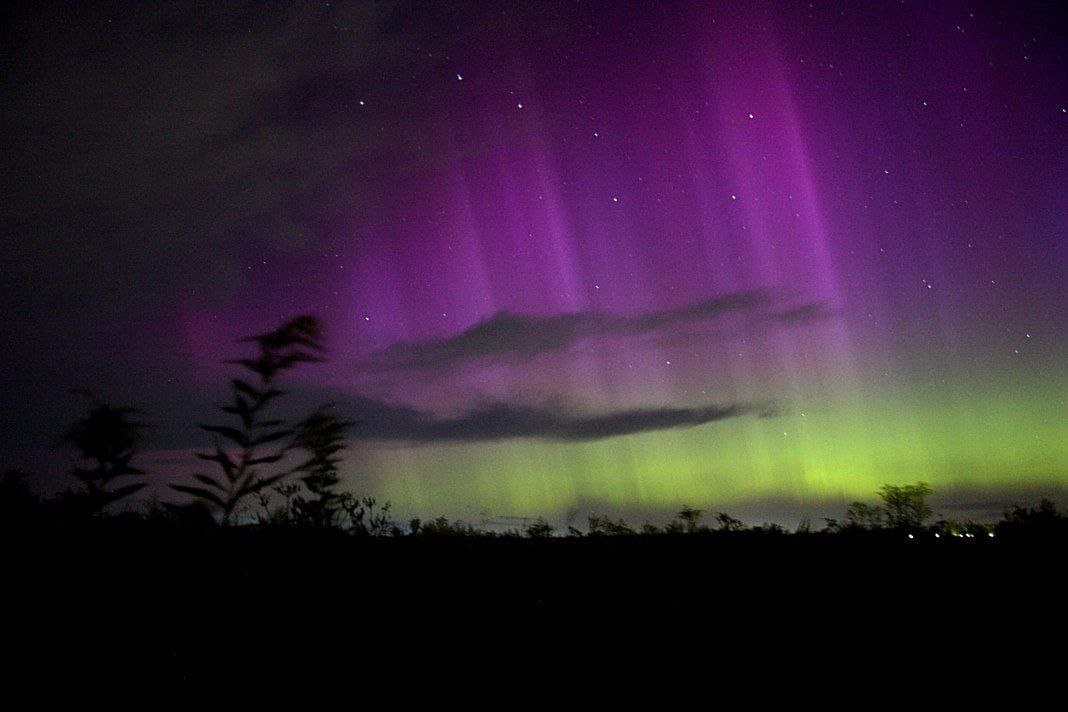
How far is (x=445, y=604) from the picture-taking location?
3.85 m

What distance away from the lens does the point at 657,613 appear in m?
3.98

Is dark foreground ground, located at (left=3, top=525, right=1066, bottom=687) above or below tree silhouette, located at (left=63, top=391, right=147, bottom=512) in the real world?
below

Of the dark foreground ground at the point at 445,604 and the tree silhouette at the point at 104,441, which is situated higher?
the tree silhouette at the point at 104,441

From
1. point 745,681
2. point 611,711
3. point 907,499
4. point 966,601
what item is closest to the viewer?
point 611,711

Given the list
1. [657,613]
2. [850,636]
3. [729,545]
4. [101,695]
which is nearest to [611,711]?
[657,613]

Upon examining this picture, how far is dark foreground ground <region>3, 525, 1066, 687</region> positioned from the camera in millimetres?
2953

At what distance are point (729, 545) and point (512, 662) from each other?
11.0ft

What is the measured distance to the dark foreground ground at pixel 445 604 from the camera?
295 centimetres

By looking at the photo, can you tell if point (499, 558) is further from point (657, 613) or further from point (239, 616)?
point (239, 616)

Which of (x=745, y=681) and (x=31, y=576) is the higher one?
(x=31, y=576)

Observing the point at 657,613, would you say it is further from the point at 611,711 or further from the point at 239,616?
the point at 239,616

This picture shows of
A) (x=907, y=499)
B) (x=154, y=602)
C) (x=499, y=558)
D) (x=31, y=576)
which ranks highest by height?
(x=31, y=576)

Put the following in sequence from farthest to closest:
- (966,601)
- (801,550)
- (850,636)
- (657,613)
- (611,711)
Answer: (801,550), (966,601), (657,613), (850,636), (611,711)

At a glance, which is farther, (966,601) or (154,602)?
(966,601)
